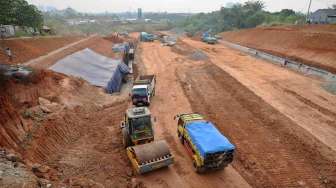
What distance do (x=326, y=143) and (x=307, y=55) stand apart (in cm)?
2790

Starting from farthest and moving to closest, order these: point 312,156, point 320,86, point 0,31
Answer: point 0,31
point 320,86
point 312,156

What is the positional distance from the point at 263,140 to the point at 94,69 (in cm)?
2070

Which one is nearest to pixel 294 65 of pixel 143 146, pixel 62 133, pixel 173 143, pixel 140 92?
pixel 140 92

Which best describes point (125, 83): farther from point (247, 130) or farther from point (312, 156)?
point (312, 156)

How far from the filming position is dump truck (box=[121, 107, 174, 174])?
12922 millimetres

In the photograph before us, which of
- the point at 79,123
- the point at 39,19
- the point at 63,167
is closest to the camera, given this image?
the point at 63,167

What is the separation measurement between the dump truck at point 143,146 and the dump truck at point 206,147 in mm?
1462

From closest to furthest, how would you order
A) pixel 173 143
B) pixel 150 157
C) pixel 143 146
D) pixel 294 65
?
pixel 150 157 → pixel 143 146 → pixel 173 143 → pixel 294 65

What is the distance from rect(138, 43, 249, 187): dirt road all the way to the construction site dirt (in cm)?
5

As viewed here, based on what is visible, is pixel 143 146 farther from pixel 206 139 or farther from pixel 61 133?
pixel 61 133

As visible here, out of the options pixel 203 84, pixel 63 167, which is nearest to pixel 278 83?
pixel 203 84

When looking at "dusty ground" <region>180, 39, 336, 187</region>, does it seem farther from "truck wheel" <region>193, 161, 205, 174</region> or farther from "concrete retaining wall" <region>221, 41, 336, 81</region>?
"truck wheel" <region>193, 161, 205, 174</region>

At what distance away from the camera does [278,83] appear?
3023 centimetres

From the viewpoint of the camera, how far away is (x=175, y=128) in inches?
750
